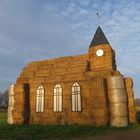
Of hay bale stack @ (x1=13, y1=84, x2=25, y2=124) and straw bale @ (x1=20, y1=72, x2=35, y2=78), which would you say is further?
straw bale @ (x1=20, y1=72, x2=35, y2=78)

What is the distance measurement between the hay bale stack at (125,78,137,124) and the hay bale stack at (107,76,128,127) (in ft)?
2.27

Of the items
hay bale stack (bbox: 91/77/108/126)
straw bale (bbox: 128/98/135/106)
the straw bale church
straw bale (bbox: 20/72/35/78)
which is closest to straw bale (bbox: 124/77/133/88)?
the straw bale church

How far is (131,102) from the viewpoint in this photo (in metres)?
23.8

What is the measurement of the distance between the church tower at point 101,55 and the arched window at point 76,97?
2.87 metres

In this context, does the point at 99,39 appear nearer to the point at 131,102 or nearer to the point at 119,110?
the point at 131,102

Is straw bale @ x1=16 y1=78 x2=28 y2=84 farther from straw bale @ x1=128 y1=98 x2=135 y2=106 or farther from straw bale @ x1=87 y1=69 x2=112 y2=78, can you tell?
straw bale @ x1=128 y1=98 x2=135 y2=106

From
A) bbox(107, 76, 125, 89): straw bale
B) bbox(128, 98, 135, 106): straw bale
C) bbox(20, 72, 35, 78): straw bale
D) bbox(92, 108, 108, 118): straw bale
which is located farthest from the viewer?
bbox(20, 72, 35, 78): straw bale

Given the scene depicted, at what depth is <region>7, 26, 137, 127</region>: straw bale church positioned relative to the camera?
23281 millimetres

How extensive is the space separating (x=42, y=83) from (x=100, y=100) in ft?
24.6

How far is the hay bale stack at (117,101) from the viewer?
22.8 metres

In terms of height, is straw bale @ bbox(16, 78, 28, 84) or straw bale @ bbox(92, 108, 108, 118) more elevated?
straw bale @ bbox(16, 78, 28, 84)

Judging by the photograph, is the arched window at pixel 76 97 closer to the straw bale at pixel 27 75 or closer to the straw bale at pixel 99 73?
the straw bale at pixel 99 73

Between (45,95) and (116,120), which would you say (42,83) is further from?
(116,120)

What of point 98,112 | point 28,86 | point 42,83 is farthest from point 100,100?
point 28,86
